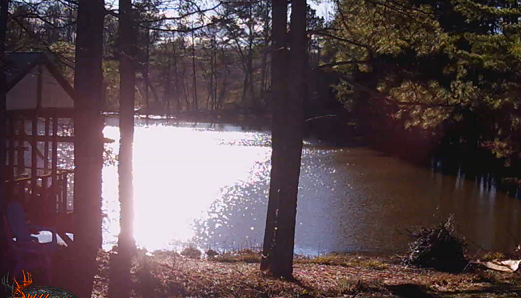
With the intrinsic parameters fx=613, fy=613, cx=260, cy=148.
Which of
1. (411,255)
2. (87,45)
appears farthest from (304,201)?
(87,45)

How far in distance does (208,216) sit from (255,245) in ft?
13.7

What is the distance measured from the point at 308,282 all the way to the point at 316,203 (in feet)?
38.8

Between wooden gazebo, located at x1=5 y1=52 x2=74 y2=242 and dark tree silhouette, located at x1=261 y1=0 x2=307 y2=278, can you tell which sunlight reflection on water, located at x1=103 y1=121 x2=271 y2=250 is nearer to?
wooden gazebo, located at x1=5 y1=52 x2=74 y2=242

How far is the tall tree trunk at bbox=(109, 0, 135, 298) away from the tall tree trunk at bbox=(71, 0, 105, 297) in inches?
44.7

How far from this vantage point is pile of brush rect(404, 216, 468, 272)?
11141mm

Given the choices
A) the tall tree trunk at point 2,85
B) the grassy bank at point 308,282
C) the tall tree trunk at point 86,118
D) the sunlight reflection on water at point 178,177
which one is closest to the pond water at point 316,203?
the sunlight reflection on water at point 178,177

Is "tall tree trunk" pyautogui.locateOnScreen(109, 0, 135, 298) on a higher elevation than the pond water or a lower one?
higher

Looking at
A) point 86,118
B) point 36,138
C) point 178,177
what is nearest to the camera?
point 86,118

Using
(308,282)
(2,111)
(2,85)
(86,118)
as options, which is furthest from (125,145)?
(86,118)

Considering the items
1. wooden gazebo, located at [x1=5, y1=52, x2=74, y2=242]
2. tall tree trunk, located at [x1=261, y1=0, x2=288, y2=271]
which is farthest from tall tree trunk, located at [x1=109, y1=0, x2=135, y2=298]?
tall tree trunk, located at [x1=261, y1=0, x2=288, y2=271]

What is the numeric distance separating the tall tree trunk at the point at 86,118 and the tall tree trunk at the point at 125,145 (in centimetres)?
113

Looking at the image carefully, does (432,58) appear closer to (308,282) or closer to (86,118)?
(308,282)

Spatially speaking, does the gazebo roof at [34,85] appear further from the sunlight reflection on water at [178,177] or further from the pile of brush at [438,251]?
the pile of brush at [438,251]

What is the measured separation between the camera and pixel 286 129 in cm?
932
